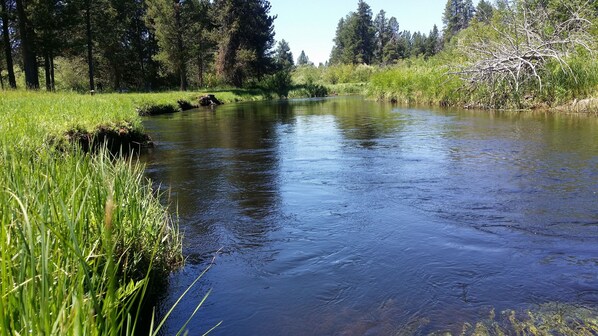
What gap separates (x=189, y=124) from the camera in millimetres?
20094

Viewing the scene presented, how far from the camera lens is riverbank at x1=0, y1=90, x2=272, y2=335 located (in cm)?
175

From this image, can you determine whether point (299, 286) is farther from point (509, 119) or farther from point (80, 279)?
point (509, 119)

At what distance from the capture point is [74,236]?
159 cm

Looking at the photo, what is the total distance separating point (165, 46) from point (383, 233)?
140 ft

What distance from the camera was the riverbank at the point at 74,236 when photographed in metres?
1.75

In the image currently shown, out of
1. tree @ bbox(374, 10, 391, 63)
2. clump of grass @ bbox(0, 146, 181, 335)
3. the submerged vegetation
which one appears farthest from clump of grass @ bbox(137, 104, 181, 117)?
tree @ bbox(374, 10, 391, 63)

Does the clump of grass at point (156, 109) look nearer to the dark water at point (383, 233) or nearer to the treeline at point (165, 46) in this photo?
the treeline at point (165, 46)

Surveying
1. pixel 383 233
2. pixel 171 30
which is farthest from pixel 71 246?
pixel 171 30

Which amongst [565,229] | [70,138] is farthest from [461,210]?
[70,138]

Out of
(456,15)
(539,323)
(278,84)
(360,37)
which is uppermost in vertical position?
(456,15)

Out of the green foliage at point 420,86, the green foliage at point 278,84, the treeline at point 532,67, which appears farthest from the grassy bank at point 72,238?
the green foliage at point 278,84

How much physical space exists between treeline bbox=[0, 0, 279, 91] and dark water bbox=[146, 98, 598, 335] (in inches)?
1238

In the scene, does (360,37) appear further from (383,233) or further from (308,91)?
(383,233)

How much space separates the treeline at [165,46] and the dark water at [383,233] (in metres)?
31.5
